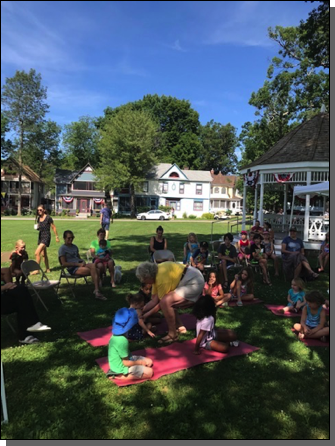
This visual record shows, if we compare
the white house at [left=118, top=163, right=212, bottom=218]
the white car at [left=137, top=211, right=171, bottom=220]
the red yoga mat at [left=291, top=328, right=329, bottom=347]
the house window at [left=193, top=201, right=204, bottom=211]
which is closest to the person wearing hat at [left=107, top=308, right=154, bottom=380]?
the red yoga mat at [left=291, top=328, right=329, bottom=347]

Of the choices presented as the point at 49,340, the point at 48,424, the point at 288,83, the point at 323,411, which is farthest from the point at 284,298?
the point at 288,83

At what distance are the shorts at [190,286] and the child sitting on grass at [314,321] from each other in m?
1.56

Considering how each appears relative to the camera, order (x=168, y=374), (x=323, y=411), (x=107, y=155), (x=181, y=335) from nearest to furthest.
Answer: (x=323, y=411)
(x=168, y=374)
(x=181, y=335)
(x=107, y=155)

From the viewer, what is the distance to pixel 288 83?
23969mm

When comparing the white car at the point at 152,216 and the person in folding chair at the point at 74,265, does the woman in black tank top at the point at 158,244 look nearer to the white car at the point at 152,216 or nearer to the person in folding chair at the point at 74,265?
the person in folding chair at the point at 74,265

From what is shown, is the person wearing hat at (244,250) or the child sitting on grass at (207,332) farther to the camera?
the person wearing hat at (244,250)

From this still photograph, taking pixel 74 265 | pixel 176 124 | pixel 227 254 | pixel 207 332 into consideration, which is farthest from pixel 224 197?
A: pixel 207 332

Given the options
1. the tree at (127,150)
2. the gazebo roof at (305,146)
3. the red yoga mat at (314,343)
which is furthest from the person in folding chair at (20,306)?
the tree at (127,150)

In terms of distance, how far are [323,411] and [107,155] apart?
41.2 metres

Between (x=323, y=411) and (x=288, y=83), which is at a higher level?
(x=288, y=83)

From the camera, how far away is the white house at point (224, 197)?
5559cm

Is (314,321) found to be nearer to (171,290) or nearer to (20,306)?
(171,290)

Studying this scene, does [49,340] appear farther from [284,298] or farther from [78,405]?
[284,298]

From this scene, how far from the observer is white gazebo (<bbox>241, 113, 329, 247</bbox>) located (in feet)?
40.2
